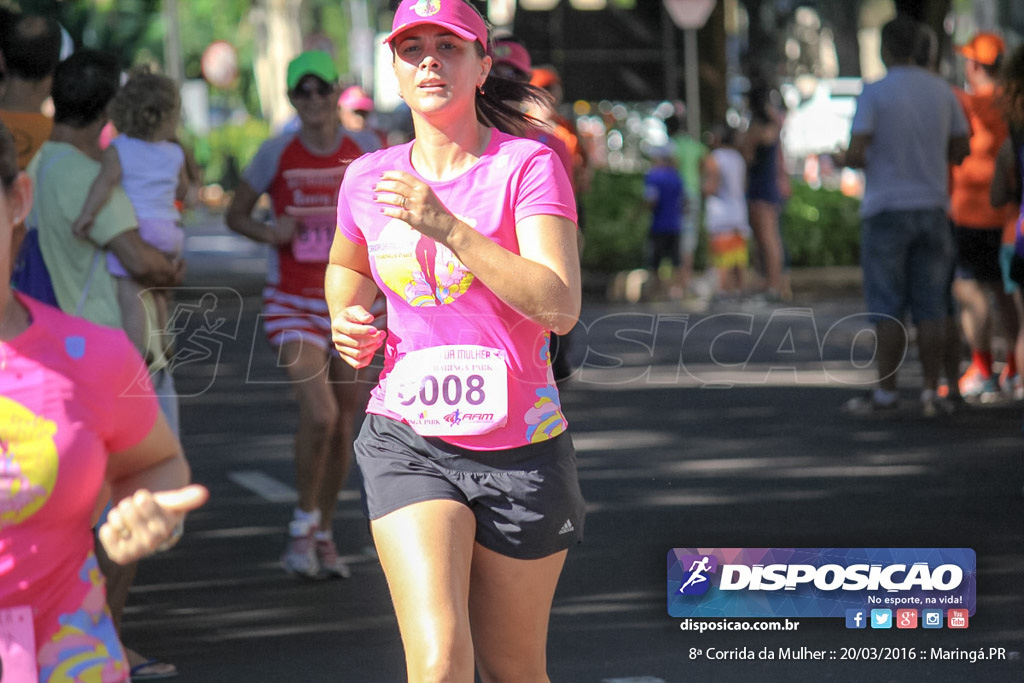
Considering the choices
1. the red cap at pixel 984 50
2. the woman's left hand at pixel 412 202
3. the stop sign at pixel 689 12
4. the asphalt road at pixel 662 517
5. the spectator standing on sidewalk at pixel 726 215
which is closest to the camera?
the woman's left hand at pixel 412 202

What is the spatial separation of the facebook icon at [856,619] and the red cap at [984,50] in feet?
17.3

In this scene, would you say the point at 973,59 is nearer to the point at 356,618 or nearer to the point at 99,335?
the point at 356,618

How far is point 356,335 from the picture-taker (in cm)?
361

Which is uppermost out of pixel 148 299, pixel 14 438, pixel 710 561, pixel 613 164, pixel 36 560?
pixel 14 438

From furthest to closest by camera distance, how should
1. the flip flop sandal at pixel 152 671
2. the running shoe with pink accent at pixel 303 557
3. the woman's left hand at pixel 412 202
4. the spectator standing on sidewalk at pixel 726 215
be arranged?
the spectator standing on sidewalk at pixel 726 215, the running shoe with pink accent at pixel 303 557, the flip flop sandal at pixel 152 671, the woman's left hand at pixel 412 202

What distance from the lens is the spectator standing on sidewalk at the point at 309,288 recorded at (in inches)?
259

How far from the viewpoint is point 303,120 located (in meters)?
6.79

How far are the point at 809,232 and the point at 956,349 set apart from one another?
9.08m

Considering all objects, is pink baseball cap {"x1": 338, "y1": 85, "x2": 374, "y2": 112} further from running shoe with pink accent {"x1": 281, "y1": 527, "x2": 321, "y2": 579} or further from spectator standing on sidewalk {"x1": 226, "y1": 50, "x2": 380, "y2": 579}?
running shoe with pink accent {"x1": 281, "y1": 527, "x2": 321, "y2": 579}

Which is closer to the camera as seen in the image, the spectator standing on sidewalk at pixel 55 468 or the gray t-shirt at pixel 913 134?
the spectator standing on sidewalk at pixel 55 468

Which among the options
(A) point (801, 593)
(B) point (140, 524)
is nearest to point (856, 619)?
(A) point (801, 593)

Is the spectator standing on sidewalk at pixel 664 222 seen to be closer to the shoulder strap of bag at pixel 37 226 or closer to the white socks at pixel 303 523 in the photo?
the white socks at pixel 303 523

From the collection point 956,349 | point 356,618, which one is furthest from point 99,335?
point 956,349

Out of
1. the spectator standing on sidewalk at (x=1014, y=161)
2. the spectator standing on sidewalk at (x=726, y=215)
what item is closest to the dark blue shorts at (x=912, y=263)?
the spectator standing on sidewalk at (x=1014, y=161)
